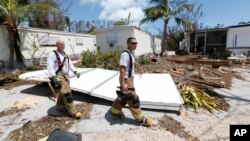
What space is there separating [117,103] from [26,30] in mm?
10112

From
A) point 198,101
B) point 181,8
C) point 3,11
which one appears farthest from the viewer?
point 181,8

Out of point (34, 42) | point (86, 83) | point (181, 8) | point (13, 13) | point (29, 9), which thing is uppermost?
point (181, 8)

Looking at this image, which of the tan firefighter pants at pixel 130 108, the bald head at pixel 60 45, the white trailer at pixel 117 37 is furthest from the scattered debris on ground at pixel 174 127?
the white trailer at pixel 117 37

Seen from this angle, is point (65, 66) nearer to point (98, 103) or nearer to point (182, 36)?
point (98, 103)

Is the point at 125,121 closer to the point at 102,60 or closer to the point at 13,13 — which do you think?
the point at 102,60

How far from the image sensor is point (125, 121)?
4.25m

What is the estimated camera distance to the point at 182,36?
27.8 meters

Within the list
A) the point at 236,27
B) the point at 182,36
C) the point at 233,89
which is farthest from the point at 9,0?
the point at 182,36

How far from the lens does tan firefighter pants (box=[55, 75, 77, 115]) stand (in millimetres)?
4193

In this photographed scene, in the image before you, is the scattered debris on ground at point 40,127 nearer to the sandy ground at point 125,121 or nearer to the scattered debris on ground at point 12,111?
the sandy ground at point 125,121

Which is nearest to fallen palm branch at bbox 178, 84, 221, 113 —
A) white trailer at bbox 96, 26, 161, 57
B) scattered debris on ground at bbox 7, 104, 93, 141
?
scattered debris on ground at bbox 7, 104, 93, 141

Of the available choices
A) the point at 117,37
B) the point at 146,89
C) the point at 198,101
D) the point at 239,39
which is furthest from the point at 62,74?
the point at 239,39

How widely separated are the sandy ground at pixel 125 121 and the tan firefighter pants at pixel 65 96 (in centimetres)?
37

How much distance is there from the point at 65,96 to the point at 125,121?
1.44 m
